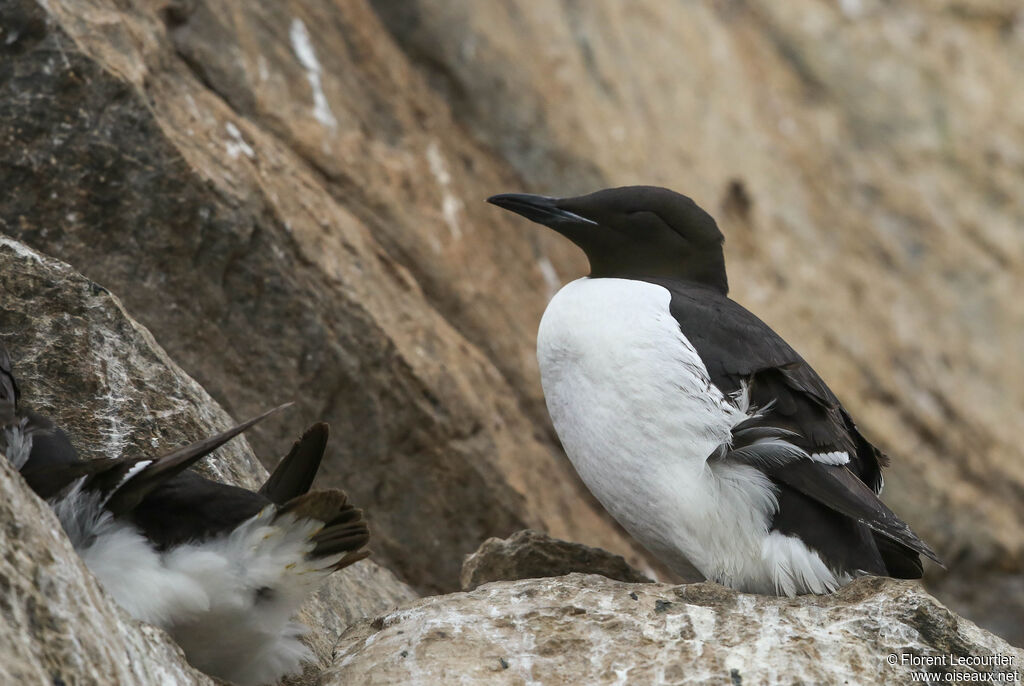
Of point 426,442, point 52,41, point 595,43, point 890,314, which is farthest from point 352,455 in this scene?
point 890,314

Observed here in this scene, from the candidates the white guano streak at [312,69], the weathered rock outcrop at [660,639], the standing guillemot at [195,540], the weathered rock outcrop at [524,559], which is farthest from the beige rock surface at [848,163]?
the standing guillemot at [195,540]

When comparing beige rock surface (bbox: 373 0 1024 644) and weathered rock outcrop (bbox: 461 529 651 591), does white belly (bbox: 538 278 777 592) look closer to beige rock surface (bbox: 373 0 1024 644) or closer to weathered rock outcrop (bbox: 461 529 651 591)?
weathered rock outcrop (bbox: 461 529 651 591)

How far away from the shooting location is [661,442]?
154 inches

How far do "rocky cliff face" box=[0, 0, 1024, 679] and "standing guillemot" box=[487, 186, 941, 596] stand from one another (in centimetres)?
115

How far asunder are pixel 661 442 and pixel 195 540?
141 cm

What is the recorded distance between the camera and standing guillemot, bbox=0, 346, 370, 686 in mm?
3055

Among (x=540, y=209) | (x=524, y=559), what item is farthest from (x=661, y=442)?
(x=540, y=209)

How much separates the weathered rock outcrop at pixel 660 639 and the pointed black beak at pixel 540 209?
4.96ft

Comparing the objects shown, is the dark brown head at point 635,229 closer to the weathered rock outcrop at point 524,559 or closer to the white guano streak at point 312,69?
the weathered rock outcrop at point 524,559

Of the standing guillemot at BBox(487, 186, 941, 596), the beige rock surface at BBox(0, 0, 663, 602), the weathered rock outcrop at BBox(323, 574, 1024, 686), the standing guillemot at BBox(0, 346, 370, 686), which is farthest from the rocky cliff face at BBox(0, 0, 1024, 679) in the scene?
the standing guillemot at BBox(487, 186, 941, 596)

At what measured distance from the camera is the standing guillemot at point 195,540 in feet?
10.0

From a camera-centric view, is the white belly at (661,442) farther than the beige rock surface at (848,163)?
No

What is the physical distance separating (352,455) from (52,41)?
1.93 meters

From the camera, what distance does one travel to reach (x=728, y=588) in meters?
3.67
